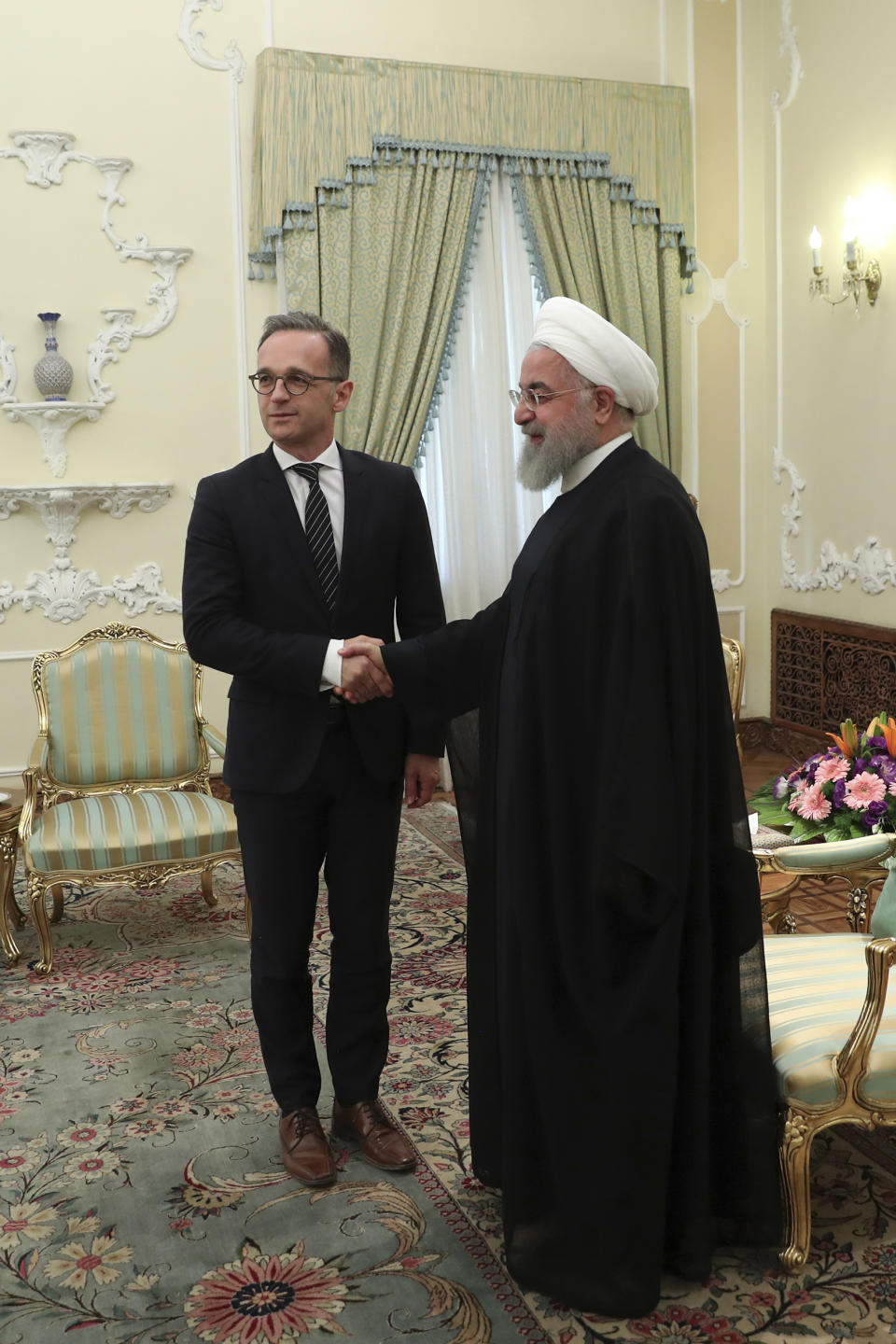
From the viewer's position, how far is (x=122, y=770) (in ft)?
14.6

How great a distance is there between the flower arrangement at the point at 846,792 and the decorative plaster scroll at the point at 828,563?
275 centimetres

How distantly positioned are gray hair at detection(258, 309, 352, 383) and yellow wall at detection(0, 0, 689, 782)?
3484 millimetres

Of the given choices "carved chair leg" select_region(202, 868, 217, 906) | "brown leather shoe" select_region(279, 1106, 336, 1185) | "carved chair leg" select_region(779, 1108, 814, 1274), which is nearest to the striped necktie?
"brown leather shoe" select_region(279, 1106, 336, 1185)

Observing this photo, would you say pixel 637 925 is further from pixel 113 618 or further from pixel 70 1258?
pixel 113 618

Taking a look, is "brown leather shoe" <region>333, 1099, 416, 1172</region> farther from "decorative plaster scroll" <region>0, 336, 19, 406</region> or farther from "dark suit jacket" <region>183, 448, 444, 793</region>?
"decorative plaster scroll" <region>0, 336, 19, 406</region>

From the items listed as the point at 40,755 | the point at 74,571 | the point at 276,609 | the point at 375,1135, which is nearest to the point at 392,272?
the point at 74,571

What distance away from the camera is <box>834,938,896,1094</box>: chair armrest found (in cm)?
210

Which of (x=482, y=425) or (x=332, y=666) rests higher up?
(x=482, y=425)

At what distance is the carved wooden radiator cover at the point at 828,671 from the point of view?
5887mm

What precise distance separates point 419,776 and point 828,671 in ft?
14.4

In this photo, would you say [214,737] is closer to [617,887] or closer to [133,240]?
[133,240]

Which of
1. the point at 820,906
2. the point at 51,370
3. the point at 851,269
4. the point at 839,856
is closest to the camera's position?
the point at 839,856

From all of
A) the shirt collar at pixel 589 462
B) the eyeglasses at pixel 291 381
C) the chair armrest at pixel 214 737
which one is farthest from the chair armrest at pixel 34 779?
the shirt collar at pixel 589 462

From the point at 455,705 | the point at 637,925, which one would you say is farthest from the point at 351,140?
the point at 637,925
